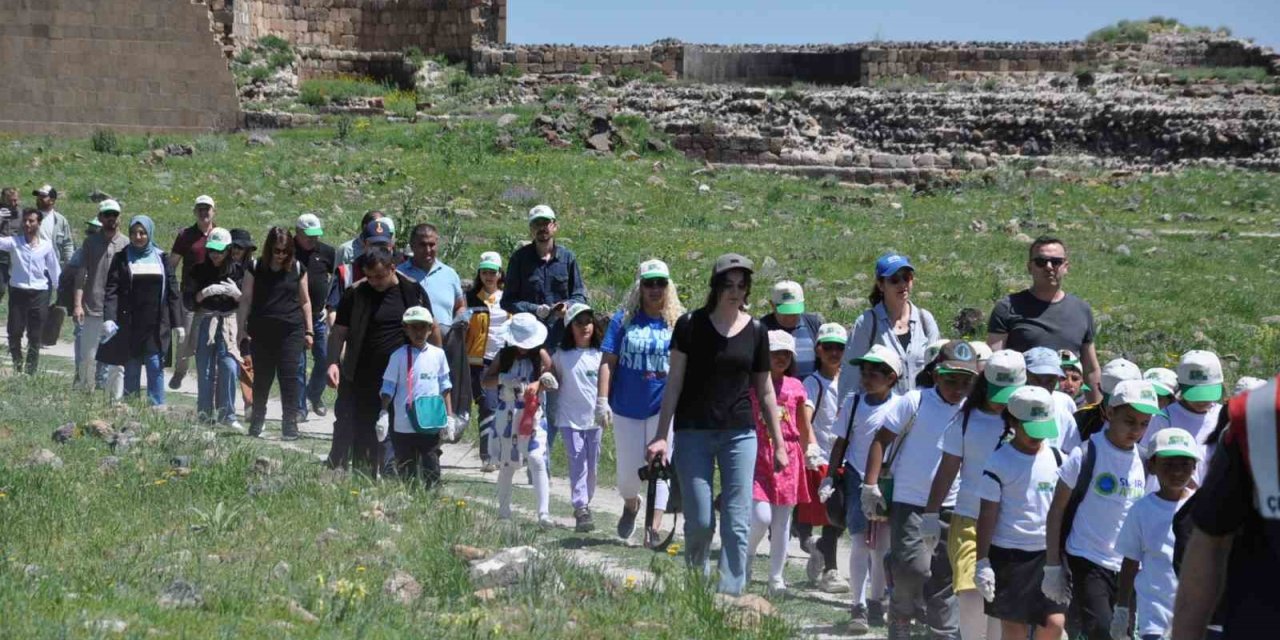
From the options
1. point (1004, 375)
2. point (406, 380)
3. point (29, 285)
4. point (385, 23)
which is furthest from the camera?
point (385, 23)

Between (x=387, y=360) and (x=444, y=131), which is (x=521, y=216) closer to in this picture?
(x=444, y=131)

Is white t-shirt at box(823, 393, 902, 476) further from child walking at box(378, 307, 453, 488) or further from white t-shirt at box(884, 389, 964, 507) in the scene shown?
child walking at box(378, 307, 453, 488)

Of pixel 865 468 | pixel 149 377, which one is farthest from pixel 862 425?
pixel 149 377

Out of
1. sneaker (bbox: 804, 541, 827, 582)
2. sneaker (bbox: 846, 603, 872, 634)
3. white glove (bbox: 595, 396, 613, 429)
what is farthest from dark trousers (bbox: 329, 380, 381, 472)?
sneaker (bbox: 846, 603, 872, 634)

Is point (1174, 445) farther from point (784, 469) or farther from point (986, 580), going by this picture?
point (784, 469)

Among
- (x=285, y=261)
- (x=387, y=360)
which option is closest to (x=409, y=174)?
(x=285, y=261)

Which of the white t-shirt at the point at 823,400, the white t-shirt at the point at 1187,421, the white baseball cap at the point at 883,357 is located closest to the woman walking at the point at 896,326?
the white t-shirt at the point at 823,400

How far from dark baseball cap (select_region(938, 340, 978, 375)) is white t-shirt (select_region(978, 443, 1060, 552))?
0.74 m

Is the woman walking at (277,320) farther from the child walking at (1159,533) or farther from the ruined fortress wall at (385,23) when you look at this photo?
the ruined fortress wall at (385,23)

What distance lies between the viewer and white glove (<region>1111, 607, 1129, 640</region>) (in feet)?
21.1

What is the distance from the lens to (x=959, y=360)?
7.23 m

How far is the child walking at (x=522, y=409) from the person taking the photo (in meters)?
9.38

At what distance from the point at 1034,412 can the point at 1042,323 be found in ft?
7.68

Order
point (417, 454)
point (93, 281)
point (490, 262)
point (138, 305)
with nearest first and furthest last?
1. point (417, 454)
2. point (490, 262)
3. point (138, 305)
4. point (93, 281)
